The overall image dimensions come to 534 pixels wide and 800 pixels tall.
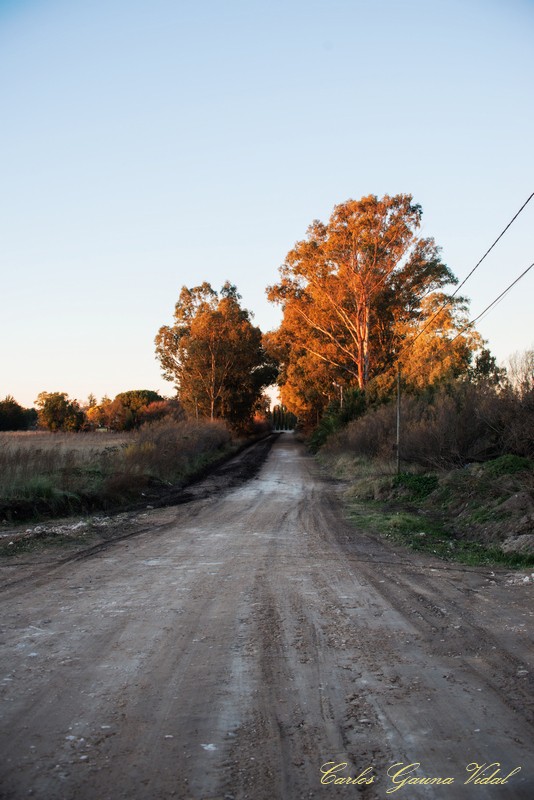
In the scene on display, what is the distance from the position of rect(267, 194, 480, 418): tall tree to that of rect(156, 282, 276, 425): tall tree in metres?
7.41

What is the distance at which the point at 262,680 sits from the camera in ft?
15.3

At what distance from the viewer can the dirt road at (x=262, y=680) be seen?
3373 millimetres

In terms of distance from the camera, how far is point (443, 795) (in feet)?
10.4

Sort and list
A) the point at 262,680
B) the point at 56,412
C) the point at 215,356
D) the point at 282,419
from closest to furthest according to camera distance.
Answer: the point at 262,680
the point at 215,356
the point at 56,412
the point at 282,419

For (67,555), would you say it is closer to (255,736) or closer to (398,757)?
(255,736)

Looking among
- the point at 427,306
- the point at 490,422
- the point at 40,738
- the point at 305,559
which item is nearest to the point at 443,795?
the point at 40,738

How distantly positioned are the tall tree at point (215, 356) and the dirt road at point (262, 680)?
36.9 meters

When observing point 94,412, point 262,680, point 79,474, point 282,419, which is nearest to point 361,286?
point 79,474

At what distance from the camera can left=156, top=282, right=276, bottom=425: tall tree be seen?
45438 millimetres

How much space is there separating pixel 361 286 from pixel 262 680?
105ft
